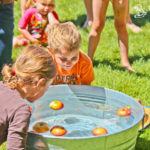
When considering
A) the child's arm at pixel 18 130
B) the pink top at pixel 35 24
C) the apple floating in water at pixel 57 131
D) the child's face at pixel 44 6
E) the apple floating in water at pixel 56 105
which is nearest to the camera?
the child's arm at pixel 18 130

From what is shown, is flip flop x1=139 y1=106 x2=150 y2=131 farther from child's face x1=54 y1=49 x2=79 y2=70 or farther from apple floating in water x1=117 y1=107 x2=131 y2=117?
child's face x1=54 y1=49 x2=79 y2=70

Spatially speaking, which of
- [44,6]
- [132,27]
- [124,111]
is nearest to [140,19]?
[132,27]

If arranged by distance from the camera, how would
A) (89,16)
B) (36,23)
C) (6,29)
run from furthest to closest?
(89,16), (36,23), (6,29)

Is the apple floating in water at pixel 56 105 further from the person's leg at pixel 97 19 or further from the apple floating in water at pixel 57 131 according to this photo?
the person's leg at pixel 97 19

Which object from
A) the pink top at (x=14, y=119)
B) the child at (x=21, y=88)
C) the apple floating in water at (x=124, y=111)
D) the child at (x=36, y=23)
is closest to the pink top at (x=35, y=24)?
the child at (x=36, y=23)

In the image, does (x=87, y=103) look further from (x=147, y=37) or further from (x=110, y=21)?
(x=110, y=21)

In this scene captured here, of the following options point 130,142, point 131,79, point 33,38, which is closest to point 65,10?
point 33,38

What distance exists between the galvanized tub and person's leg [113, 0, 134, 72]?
1.12 meters

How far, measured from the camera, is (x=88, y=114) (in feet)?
9.03

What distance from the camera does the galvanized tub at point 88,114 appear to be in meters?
1.74

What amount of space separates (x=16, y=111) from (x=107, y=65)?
7.14 ft

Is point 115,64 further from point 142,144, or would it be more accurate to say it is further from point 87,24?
point 142,144

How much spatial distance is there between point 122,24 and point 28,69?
2074 millimetres

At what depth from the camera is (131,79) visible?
3.38m
